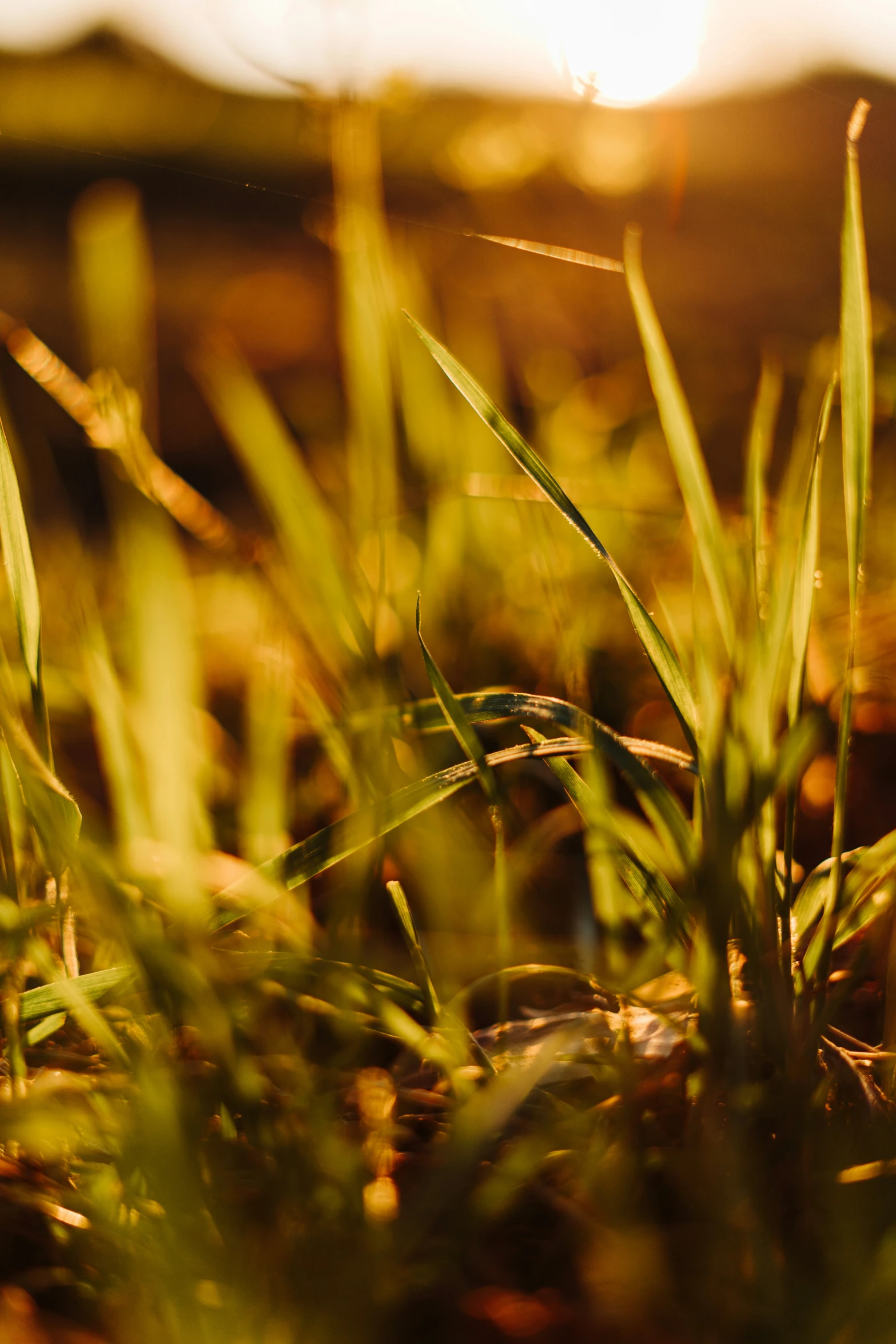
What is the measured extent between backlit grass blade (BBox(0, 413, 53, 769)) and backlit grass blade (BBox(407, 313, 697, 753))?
6.9 inches

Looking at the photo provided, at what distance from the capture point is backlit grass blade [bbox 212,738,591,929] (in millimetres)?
332

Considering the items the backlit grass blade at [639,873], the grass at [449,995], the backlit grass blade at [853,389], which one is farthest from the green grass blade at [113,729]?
the backlit grass blade at [853,389]

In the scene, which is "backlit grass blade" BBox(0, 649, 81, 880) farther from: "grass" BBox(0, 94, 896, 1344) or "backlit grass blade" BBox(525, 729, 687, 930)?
"backlit grass blade" BBox(525, 729, 687, 930)

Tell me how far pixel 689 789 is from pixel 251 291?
246 cm

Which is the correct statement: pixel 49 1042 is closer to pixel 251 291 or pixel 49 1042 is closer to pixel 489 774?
pixel 489 774

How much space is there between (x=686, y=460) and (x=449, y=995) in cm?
27

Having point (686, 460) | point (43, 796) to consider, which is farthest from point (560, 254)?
point (43, 796)

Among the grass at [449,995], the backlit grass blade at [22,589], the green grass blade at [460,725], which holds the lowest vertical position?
the grass at [449,995]

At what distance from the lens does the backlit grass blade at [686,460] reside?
0.39 metres

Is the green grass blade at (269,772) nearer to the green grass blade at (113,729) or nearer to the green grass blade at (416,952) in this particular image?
the green grass blade at (113,729)

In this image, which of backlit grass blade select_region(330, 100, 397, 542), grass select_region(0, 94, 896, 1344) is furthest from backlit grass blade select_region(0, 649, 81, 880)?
backlit grass blade select_region(330, 100, 397, 542)

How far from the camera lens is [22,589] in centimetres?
36

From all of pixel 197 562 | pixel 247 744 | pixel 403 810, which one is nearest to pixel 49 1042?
pixel 403 810

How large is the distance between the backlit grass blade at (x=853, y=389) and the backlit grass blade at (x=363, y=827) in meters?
0.12
